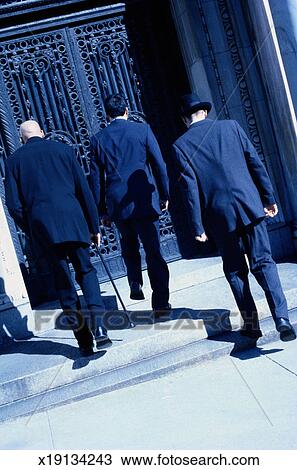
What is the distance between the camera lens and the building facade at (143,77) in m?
7.07

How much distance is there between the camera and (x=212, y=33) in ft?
23.2

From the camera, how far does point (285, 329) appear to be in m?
4.62

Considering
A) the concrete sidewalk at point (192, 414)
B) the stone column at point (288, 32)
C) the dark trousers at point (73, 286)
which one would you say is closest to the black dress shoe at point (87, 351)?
A: the dark trousers at point (73, 286)

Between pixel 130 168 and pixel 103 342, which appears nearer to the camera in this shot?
pixel 103 342

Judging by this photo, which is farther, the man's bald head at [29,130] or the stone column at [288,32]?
the stone column at [288,32]

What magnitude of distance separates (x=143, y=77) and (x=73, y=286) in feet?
11.6

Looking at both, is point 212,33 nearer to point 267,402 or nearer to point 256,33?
point 256,33

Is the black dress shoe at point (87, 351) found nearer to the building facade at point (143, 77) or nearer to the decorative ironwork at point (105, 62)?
the building facade at point (143, 77)

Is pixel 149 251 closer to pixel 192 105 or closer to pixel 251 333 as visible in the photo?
pixel 251 333

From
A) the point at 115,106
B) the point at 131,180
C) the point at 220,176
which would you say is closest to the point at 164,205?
the point at 131,180

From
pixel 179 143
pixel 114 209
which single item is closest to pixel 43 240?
pixel 114 209

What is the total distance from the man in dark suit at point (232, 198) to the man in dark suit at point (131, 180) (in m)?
0.55

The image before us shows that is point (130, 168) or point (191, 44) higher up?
point (191, 44)

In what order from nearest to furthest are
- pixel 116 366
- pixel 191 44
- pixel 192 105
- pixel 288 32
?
pixel 192 105, pixel 116 366, pixel 288 32, pixel 191 44
